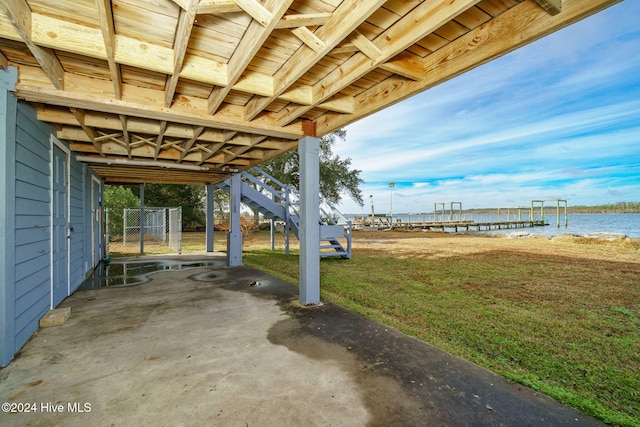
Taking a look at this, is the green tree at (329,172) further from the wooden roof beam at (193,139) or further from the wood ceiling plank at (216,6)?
the wood ceiling plank at (216,6)

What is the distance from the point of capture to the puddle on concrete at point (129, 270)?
584 cm

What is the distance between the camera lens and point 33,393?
2.08 metres

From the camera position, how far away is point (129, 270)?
7270 millimetres

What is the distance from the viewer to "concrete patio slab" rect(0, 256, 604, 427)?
Answer: 71.8 inches

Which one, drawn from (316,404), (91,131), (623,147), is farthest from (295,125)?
(623,147)

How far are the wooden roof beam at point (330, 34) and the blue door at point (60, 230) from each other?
4.04 meters

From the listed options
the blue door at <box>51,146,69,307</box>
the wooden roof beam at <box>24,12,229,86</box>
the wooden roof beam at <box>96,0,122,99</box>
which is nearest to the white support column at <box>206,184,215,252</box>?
the blue door at <box>51,146,69,307</box>

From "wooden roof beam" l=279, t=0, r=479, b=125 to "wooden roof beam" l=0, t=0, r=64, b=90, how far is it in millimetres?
2332

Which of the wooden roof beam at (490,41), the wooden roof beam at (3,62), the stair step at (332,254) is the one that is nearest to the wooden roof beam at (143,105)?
the wooden roof beam at (3,62)

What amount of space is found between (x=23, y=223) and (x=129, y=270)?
482 centimetres

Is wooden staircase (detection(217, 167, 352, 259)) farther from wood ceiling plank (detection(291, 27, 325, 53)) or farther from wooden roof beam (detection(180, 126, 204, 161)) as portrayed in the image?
wood ceiling plank (detection(291, 27, 325, 53))

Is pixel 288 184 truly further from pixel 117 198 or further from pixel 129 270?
pixel 129 270

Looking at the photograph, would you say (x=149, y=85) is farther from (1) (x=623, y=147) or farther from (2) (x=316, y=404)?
(1) (x=623, y=147)

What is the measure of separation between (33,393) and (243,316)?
2.09 metres
